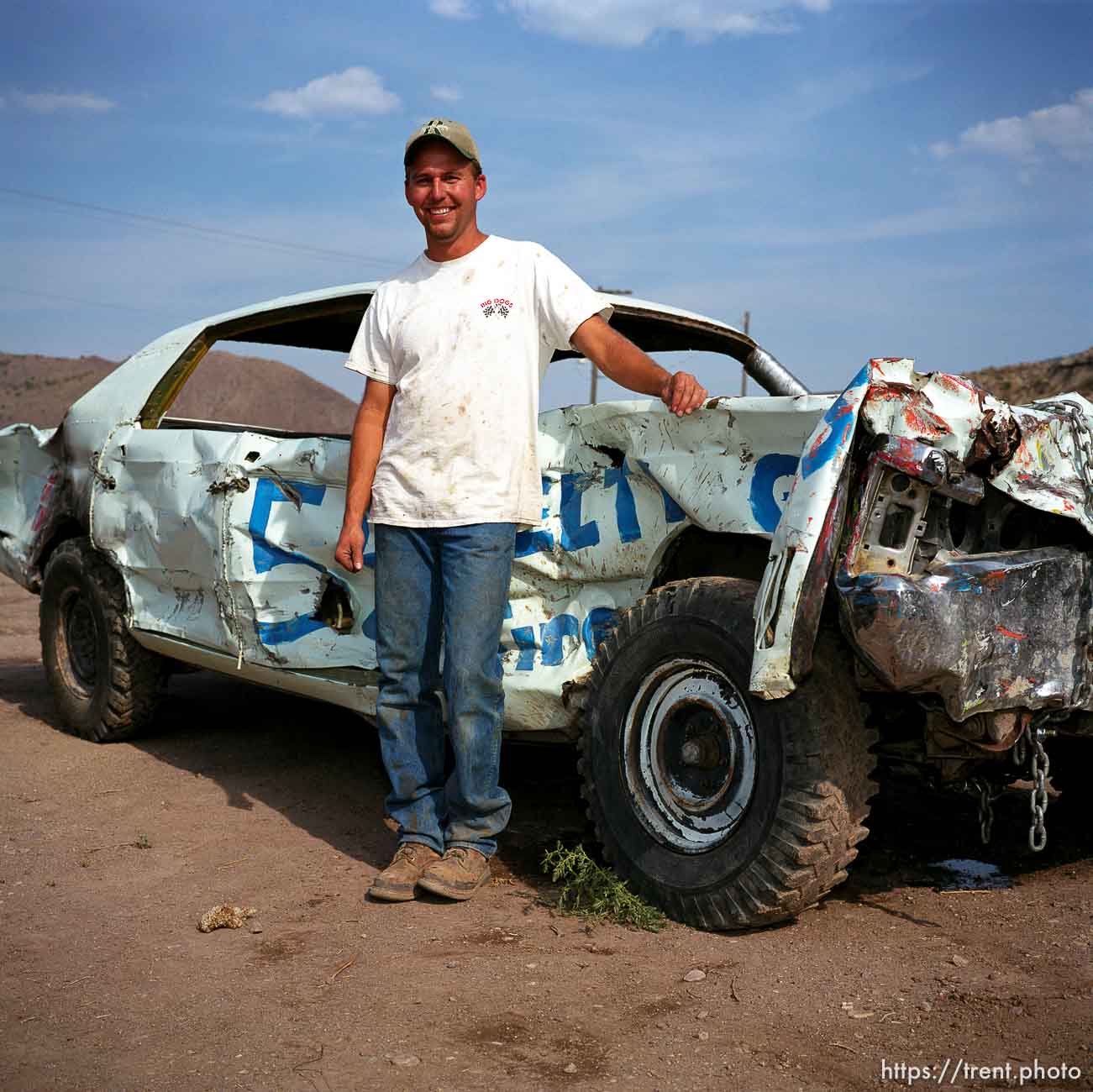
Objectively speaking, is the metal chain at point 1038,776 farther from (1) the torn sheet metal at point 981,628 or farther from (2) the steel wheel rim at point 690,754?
(2) the steel wheel rim at point 690,754

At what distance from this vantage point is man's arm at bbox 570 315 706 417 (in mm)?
3062

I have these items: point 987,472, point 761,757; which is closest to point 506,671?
point 761,757

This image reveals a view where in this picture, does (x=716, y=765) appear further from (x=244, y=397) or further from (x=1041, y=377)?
(x=244, y=397)

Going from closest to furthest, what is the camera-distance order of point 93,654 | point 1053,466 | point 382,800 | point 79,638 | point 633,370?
point 1053,466
point 633,370
point 382,800
point 93,654
point 79,638

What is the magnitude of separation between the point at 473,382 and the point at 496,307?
23cm

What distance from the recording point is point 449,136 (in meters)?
3.40

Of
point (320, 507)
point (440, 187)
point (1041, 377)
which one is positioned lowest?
point (320, 507)

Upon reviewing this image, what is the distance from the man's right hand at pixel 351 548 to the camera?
3547 mm

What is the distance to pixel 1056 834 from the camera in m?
3.85

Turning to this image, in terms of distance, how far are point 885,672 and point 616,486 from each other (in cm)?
98

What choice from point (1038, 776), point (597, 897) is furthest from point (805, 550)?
point (597, 897)

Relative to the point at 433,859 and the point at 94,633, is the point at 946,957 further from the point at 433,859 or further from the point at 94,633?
the point at 94,633

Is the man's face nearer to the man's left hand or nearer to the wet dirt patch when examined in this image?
the man's left hand

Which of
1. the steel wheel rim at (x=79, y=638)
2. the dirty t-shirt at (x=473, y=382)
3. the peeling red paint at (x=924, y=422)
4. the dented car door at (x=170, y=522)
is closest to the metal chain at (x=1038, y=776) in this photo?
the peeling red paint at (x=924, y=422)
